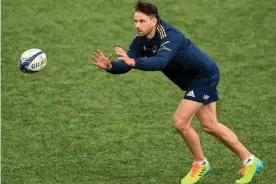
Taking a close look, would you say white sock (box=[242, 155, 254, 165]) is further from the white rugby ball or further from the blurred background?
the white rugby ball

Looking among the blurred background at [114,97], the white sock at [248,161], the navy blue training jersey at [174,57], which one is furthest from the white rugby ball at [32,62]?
the white sock at [248,161]

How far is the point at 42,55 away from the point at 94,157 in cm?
175

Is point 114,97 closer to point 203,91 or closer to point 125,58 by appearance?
point 203,91

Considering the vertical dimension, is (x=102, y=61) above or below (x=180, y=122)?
above

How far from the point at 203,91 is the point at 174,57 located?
→ 25.1 inches

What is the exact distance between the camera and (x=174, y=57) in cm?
1082

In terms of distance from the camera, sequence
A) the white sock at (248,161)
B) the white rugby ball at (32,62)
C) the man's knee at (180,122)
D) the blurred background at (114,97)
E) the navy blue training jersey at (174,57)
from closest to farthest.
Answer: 1. the navy blue training jersey at (174,57)
2. the man's knee at (180,122)
3. the white sock at (248,161)
4. the white rugby ball at (32,62)
5. the blurred background at (114,97)

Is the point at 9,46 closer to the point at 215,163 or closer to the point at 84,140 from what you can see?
the point at 84,140

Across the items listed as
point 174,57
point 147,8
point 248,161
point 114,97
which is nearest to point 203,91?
point 174,57

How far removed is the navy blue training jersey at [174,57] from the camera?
10453mm

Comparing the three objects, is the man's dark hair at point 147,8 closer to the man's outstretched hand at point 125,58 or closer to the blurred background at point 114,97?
the man's outstretched hand at point 125,58

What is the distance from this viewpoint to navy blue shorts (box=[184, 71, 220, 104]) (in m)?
11.0

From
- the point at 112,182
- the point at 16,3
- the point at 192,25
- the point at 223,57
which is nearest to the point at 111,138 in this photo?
the point at 112,182

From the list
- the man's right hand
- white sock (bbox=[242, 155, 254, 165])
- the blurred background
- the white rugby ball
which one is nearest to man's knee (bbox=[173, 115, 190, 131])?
the blurred background
